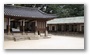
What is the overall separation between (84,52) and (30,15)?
2.76 m

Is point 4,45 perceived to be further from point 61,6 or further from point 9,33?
point 61,6

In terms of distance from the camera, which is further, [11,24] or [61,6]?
[11,24]

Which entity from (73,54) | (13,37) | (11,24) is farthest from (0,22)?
(73,54)

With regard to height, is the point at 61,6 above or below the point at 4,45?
above

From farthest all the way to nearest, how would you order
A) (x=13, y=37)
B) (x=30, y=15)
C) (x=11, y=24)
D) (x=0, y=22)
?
(x=30, y=15) → (x=13, y=37) → (x=11, y=24) → (x=0, y=22)

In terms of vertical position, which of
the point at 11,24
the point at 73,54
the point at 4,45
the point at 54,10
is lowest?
the point at 73,54

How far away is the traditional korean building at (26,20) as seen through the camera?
17.3 feet

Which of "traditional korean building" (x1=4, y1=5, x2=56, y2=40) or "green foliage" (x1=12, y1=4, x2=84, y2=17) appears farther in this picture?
"traditional korean building" (x1=4, y1=5, x2=56, y2=40)

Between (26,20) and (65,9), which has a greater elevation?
(65,9)

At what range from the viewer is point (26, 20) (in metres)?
5.89

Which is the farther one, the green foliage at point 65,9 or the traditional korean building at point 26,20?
the traditional korean building at point 26,20

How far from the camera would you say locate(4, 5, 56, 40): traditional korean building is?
527 centimetres

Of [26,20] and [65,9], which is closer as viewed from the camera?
[65,9]

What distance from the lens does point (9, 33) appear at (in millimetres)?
5227
